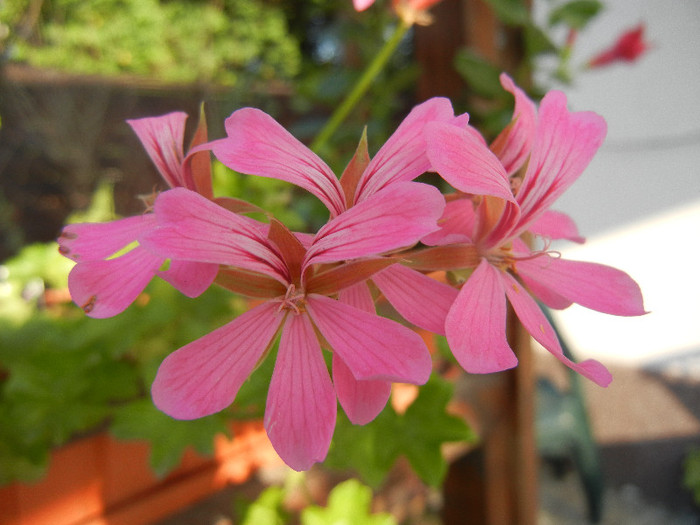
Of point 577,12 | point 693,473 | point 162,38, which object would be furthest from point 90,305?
point 162,38

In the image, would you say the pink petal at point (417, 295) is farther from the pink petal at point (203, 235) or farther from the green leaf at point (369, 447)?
the green leaf at point (369, 447)

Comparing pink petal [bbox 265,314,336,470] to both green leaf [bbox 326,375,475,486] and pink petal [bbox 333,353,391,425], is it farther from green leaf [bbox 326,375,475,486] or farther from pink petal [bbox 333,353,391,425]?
green leaf [bbox 326,375,475,486]

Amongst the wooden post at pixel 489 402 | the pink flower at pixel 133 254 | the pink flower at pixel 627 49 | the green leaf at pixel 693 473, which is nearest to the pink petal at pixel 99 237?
the pink flower at pixel 133 254

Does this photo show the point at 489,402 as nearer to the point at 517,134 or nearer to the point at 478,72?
the point at 478,72

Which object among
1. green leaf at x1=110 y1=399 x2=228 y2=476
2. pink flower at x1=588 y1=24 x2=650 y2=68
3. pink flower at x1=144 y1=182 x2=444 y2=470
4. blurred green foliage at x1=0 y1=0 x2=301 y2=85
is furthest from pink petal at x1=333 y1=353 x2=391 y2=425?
blurred green foliage at x1=0 y1=0 x2=301 y2=85

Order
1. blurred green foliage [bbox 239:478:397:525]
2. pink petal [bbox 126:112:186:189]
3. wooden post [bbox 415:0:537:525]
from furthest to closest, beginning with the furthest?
wooden post [bbox 415:0:537:525], blurred green foliage [bbox 239:478:397:525], pink petal [bbox 126:112:186:189]
